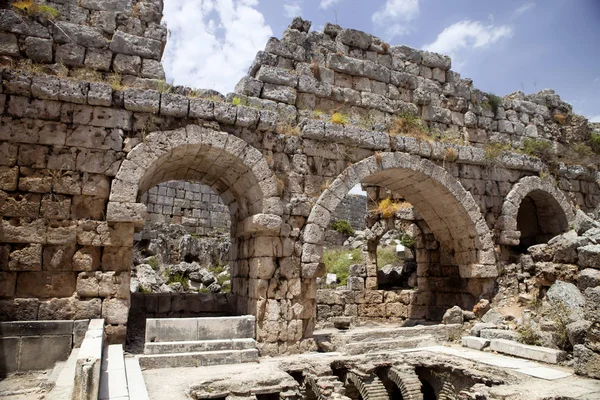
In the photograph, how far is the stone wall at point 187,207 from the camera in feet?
54.9

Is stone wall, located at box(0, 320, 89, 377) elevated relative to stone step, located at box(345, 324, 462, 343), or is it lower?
elevated

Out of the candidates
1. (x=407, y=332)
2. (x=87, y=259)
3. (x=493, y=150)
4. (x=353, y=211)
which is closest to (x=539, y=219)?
(x=493, y=150)

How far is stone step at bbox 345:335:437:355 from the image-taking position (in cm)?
805

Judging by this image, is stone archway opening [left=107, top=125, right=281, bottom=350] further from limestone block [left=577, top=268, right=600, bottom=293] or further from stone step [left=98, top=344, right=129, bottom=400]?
limestone block [left=577, top=268, right=600, bottom=293]

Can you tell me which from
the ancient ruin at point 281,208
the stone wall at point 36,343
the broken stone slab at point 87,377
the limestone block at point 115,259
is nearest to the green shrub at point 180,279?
the ancient ruin at point 281,208

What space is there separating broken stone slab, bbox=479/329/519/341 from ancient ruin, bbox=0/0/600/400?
0.04m

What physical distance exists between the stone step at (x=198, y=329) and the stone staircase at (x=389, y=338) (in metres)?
1.80

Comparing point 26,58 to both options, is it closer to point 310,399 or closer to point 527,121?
point 310,399

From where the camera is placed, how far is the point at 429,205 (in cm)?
1095

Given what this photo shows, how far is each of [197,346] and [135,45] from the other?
17.7 ft

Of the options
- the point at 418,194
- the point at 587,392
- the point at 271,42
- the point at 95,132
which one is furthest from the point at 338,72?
the point at 587,392

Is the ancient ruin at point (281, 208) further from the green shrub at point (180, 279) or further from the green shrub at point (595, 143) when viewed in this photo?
the green shrub at point (180, 279)

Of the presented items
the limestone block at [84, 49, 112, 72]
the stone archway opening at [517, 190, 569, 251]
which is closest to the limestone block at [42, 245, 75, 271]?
the limestone block at [84, 49, 112, 72]

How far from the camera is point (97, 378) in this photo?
159 inches
